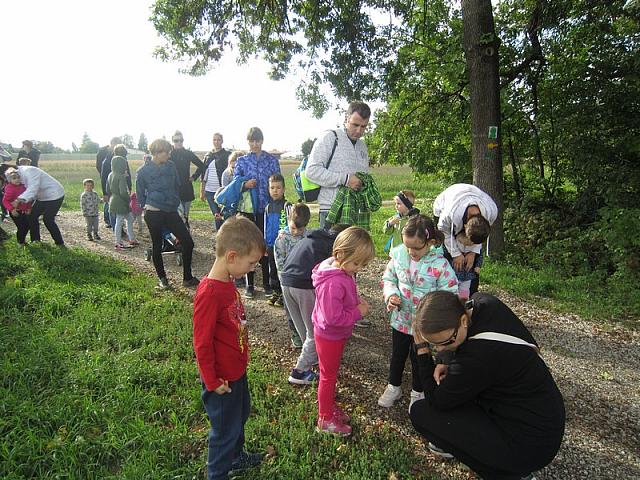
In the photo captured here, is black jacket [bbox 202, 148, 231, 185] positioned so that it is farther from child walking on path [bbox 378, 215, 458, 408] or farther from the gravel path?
child walking on path [bbox 378, 215, 458, 408]

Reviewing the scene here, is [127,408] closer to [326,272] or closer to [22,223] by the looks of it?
[326,272]

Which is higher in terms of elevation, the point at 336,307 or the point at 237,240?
the point at 237,240

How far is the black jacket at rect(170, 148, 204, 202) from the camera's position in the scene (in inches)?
297

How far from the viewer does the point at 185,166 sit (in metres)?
7.77

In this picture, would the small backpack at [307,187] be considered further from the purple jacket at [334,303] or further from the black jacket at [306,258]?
the purple jacket at [334,303]

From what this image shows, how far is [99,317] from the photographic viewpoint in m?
4.46

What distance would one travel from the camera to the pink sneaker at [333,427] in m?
2.85

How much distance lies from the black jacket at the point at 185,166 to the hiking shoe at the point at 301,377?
191 inches

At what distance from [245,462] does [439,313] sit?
1477 millimetres

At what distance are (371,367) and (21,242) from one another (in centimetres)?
678

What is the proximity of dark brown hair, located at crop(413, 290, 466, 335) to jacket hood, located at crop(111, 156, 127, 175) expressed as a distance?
7.17 meters

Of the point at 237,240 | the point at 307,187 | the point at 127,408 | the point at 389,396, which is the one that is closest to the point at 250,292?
the point at 307,187

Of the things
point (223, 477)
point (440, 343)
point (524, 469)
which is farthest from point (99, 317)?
point (524, 469)

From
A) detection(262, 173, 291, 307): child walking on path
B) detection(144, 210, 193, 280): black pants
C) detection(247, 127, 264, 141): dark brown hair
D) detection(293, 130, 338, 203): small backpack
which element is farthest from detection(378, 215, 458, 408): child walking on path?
detection(144, 210, 193, 280): black pants
